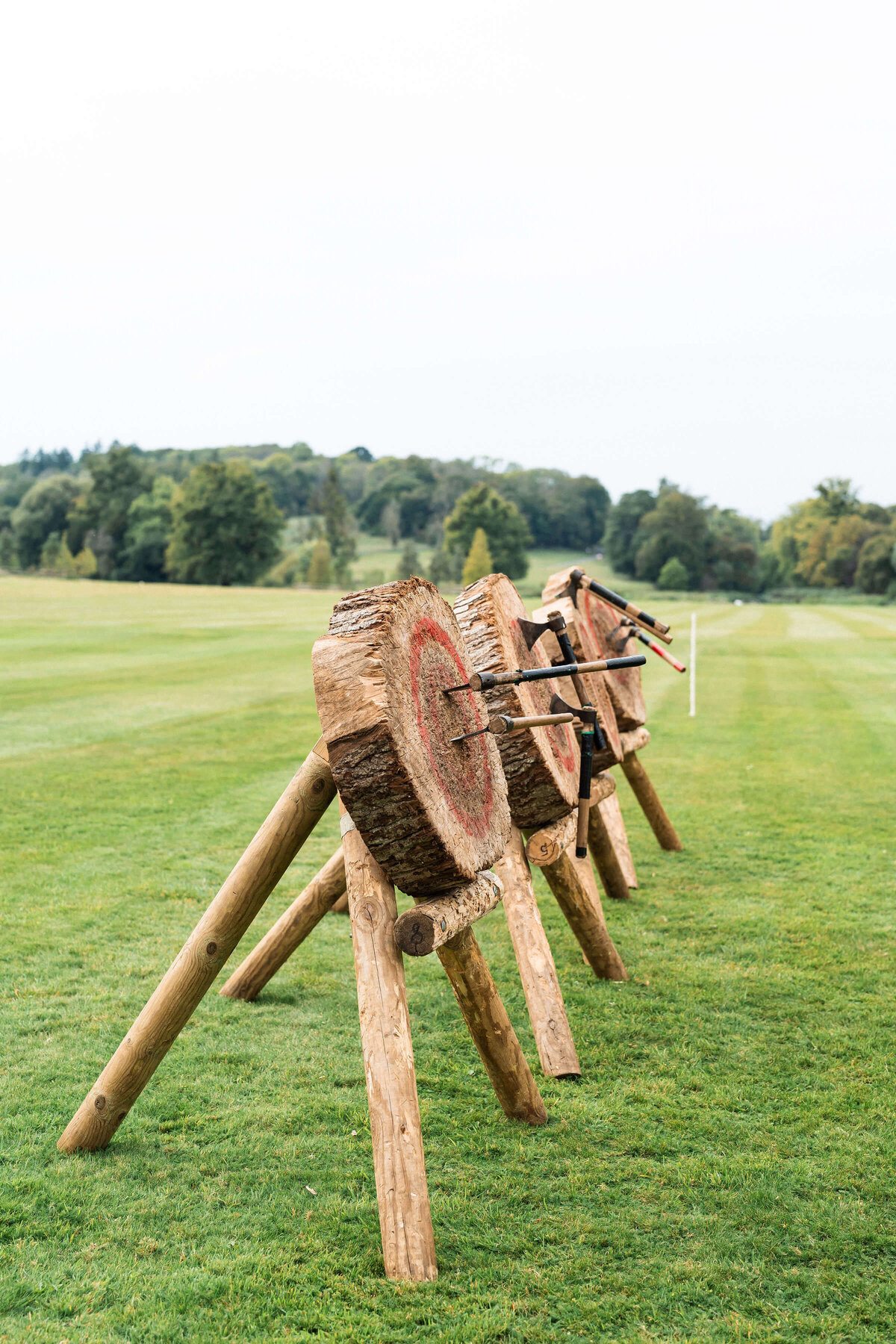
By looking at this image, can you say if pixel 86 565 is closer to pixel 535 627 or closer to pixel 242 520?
pixel 242 520

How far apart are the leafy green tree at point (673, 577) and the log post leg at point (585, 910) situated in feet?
325

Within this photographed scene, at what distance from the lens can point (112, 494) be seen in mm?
100750

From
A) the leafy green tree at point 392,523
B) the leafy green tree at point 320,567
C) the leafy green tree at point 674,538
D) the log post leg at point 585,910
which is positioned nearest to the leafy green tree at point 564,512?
the leafy green tree at point 392,523

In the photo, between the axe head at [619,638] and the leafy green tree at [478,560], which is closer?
the axe head at [619,638]

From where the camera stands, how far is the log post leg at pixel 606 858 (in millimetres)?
7297

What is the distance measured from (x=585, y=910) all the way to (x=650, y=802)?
3400mm

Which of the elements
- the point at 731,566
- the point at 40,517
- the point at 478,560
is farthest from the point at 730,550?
the point at 40,517

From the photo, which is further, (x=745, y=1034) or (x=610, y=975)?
(x=610, y=975)

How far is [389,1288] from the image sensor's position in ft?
11.9

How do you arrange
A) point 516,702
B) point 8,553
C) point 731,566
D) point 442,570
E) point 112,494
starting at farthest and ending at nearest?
point 731,566
point 8,553
point 112,494
point 442,570
point 516,702

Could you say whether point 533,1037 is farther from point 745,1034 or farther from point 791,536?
point 791,536

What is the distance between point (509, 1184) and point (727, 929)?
383 centimetres

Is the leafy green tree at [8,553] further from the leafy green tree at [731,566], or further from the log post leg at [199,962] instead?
the log post leg at [199,962]

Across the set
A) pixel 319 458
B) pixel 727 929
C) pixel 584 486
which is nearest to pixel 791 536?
pixel 584 486
